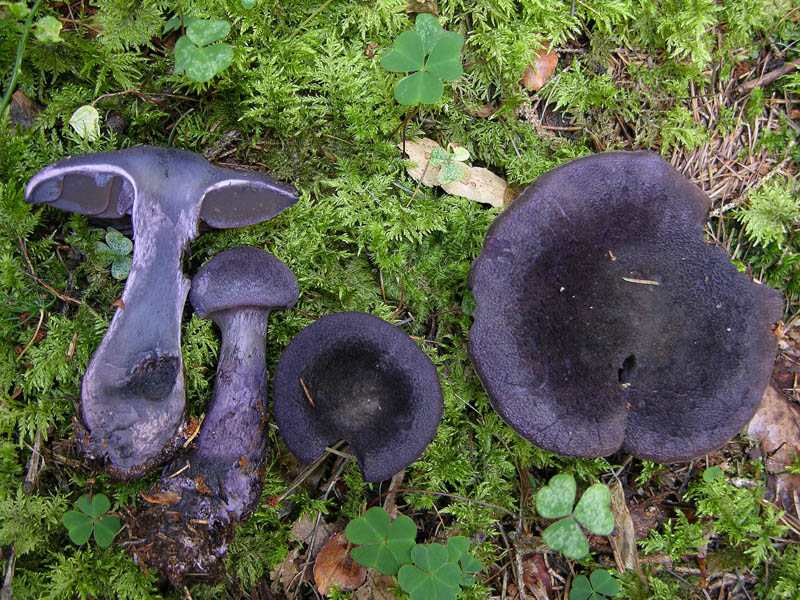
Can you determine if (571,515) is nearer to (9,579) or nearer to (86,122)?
(9,579)

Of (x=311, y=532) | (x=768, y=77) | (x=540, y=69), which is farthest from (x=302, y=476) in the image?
(x=768, y=77)

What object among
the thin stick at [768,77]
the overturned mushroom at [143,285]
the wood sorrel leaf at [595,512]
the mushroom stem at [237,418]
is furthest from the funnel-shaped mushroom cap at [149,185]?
the thin stick at [768,77]

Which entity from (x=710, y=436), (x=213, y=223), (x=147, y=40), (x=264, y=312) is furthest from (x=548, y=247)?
(x=147, y=40)

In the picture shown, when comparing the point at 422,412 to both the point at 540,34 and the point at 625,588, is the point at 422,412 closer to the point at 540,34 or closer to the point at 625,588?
the point at 625,588

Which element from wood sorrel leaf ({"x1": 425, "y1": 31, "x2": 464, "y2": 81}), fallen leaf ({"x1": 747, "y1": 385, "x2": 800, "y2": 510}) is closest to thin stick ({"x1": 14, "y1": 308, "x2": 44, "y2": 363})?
wood sorrel leaf ({"x1": 425, "y1": 31, "x2": 464, "y2": 81})

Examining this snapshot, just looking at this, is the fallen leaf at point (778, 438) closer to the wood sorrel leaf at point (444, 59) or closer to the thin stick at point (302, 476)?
the thin stick at point (302, 476)

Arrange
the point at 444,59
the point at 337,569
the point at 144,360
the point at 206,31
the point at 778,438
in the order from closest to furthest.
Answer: the point at 144,360 → the point at 206,31 → the point at 444,59 → the point at 337,569 → the point at 778,438
